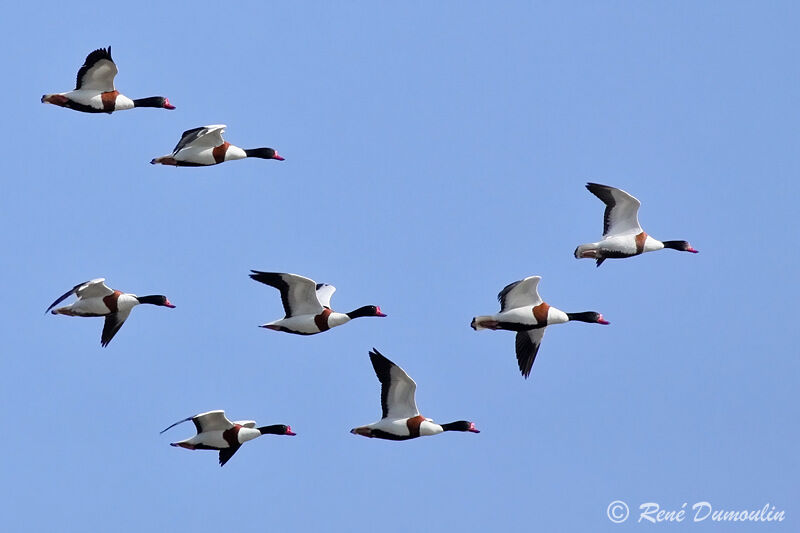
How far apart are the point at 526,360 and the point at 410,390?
2.79m

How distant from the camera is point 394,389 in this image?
27.3 m

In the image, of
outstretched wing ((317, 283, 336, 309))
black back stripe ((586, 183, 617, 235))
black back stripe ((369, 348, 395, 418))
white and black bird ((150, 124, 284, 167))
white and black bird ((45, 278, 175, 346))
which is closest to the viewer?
black back stripe ((369, 348, 395, 418))

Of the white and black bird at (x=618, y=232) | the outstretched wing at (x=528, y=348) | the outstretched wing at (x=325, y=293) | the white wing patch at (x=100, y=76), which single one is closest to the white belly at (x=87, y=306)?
the white wing patch at (x=100, y=76)

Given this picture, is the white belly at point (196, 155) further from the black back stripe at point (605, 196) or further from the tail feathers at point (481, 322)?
the black back stripe at point (605, 196)

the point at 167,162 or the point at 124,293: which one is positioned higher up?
the point at 167,162

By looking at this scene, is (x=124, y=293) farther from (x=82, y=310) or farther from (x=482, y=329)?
(x=482, y=329)

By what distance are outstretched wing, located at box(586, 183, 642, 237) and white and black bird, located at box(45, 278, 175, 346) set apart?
7836mm

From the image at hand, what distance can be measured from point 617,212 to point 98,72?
31.1 feet

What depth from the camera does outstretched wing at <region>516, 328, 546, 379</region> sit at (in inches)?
1144

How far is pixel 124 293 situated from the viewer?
28.6 metres

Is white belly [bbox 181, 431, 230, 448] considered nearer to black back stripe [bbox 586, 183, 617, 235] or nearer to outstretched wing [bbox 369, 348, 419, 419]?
outstretched wing [bbox 369, 348, 419, 419]

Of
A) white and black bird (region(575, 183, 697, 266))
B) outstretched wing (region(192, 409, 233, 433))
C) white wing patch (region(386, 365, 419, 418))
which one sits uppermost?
white and black bird (region(575, 183, 697, 266))

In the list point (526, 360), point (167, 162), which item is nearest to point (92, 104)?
point (167, 162)

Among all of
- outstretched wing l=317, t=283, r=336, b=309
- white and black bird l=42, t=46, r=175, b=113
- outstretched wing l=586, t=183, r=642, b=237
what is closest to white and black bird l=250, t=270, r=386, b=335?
outstretched wing l=317, t=283, r=336, b=309
